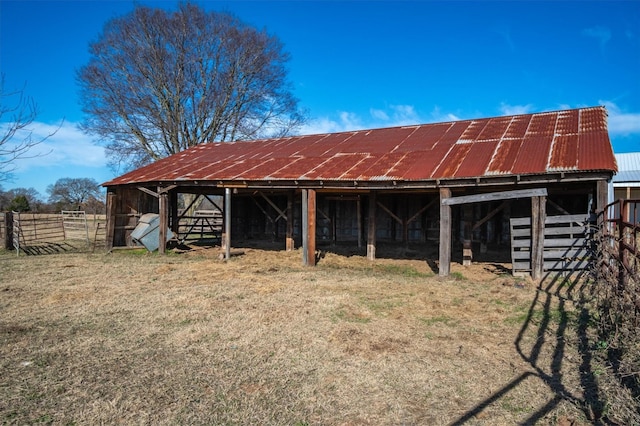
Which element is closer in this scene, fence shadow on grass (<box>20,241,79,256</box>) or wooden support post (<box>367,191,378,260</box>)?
wooden support post (<box>367,191,378,260</box>)

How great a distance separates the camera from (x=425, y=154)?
42.5 feet

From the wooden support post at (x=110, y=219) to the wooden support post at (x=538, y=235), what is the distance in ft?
47.6

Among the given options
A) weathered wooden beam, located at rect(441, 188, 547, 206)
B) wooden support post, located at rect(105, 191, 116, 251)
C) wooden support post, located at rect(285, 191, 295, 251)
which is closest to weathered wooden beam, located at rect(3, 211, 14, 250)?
wooden support post, located at rect(105, 191, 116, 251)

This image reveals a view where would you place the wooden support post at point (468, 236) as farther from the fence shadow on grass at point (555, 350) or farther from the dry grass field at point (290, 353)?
the fence shadow on grass at point (555, 350)

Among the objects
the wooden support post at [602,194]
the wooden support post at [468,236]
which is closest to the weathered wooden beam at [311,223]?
the wooden support post at [468,236]

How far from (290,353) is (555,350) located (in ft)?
11.2

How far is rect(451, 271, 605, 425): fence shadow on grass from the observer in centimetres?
387

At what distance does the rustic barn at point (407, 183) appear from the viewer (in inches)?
404

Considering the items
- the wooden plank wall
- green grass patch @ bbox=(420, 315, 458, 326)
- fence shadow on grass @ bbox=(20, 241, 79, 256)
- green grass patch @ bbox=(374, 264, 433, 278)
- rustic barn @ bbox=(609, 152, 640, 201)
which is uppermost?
rustic barn @ bbox=(609, 152, 640, 201)

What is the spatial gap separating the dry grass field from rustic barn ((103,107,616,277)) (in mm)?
2560

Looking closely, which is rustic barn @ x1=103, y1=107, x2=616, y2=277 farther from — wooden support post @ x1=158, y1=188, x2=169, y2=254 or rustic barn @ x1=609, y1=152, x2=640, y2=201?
rustic barn @ x1=609, y1=152, x2=640, y2=201

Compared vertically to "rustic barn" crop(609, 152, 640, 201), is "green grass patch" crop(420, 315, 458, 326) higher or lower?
lower

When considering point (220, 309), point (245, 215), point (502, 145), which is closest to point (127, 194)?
point (245, 215)

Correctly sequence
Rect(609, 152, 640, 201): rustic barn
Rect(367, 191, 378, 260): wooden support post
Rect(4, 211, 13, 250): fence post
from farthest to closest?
Rect(609, 152, 640, 201): rustic barn, Rect(4, 211, 13, 250): fence post, Rect(367, 191, 378, 260): wooden support post
